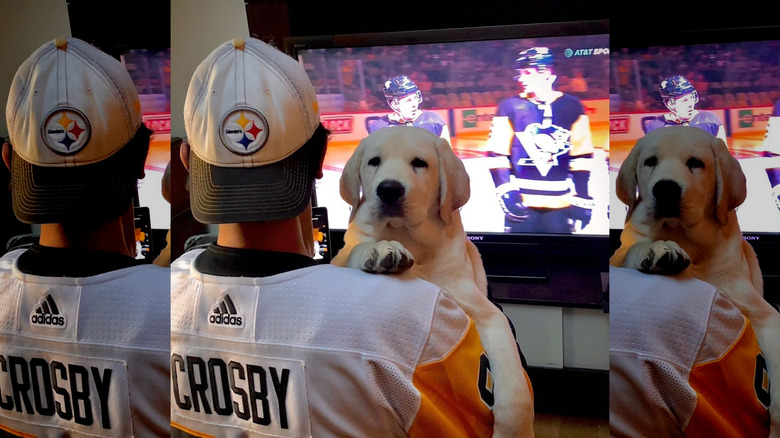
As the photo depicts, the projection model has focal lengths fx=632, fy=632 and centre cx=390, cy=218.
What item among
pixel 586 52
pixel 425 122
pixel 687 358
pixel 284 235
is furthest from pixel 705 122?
pixel 284 235

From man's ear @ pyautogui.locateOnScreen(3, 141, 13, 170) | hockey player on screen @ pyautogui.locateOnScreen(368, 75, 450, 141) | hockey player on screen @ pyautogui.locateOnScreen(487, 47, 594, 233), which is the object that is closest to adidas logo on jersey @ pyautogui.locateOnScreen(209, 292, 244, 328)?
hockey player on screen @ pyautogui.locateOnScreen(368, 75, 450, 141)

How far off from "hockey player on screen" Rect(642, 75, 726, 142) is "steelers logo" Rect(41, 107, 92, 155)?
1690mm

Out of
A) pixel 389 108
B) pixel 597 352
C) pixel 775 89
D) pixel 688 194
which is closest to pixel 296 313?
pixel 389 108

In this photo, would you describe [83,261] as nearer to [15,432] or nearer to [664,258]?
[15,432]

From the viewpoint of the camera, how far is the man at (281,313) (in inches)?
64.4

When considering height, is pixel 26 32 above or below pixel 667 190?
above

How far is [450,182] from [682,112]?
2.06ft

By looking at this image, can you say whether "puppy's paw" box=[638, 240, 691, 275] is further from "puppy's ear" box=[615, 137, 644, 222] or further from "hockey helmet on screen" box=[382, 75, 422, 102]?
"hockey helmet on screen" box=[382, 75, 422, 102]

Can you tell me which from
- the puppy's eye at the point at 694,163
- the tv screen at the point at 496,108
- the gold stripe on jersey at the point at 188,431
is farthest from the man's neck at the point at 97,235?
the puppy's eye at the point at 694,163

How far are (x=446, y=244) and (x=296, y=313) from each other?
0.45 metres

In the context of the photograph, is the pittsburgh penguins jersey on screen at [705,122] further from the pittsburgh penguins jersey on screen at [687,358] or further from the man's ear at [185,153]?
the man's ear at [185,153]

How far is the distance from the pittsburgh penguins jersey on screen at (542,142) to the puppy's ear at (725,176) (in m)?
0.32

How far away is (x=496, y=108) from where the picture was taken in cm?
167

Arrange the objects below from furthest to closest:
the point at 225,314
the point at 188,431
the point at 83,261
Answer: the point at 83,261 → the point at 188,431 → the point at 225,314
